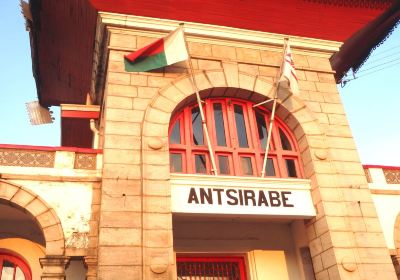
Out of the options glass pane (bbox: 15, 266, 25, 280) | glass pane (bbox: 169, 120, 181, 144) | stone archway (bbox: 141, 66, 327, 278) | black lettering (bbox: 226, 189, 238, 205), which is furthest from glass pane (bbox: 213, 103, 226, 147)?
glass pane (bbox: 15, 266, 25, 280)

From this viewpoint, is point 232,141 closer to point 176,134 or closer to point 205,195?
point 176,134

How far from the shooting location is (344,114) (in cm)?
1266

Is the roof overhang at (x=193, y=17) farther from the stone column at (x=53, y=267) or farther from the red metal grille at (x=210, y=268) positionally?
the red metal grille at (x=210, y=268)

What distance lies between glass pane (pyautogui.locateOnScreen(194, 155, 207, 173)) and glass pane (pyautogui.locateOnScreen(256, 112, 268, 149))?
1.85 metres

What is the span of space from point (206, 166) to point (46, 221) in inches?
163

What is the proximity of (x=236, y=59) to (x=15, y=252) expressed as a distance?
8.27 metres

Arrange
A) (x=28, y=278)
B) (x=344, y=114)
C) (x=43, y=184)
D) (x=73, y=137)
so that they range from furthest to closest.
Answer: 1. (x=73, y=137)
2. (x=344, y=114)
3. (x=28, y=278)
4. (x=43, y=184)

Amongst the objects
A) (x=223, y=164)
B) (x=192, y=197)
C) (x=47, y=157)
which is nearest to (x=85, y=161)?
(x=47, y=157)

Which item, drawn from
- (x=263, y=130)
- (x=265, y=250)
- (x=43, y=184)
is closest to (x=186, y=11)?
(x=263, y=130)

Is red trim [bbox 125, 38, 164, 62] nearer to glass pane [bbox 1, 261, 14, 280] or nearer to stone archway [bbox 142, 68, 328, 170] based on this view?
stone archway [bbox 142, 68, 328, 170]

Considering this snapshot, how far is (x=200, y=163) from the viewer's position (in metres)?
11.5

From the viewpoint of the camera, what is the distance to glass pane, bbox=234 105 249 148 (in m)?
12.1

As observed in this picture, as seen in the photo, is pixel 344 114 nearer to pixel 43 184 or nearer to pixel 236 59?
pixel 236 59

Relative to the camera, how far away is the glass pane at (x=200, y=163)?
11.4m
